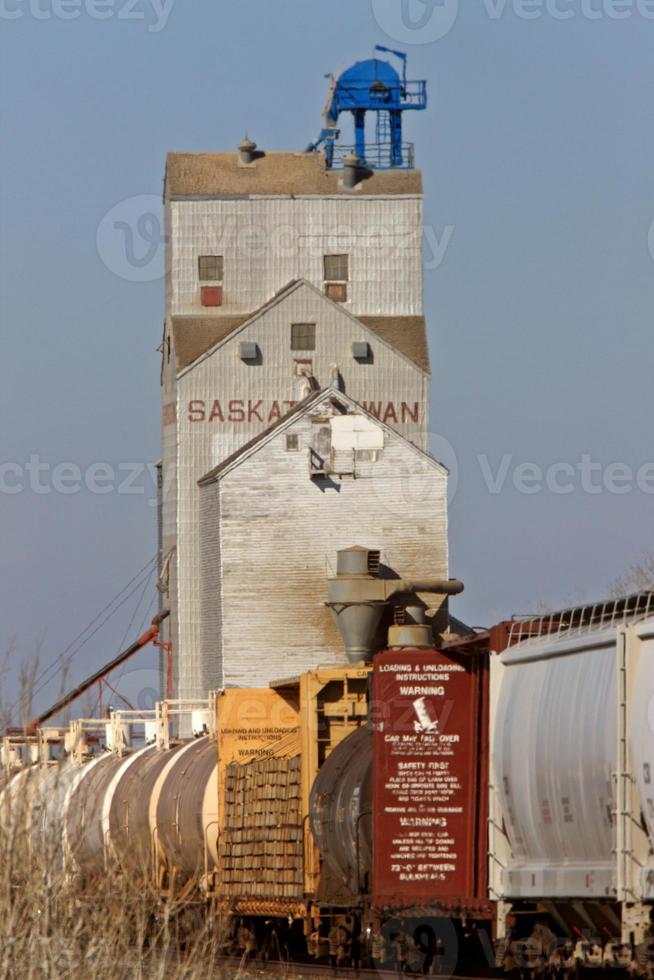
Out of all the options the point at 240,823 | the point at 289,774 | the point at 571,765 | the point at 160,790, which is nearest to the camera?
the point at 571,765

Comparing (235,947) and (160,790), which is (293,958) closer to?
(235,947)

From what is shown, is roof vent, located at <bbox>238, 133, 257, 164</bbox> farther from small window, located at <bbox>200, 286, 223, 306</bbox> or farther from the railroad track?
the railroad track

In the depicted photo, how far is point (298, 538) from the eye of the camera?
65.3 m

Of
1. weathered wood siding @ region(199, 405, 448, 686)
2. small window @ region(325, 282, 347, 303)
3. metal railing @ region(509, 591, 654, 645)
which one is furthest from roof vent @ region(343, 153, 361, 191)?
metal railing @ region(509, 591, 654, 645)

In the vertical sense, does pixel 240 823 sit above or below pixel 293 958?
→ above

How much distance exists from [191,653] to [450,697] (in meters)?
51.1

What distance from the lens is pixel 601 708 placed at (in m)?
15.9

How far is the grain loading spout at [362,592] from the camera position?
6222cm

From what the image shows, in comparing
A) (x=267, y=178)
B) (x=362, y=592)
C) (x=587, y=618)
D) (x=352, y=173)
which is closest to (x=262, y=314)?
(x=267, y=178)

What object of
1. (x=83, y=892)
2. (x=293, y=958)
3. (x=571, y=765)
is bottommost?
(x=293, y=958)

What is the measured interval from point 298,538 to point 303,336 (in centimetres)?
1282

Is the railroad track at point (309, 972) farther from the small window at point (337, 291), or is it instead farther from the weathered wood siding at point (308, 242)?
the small window at point (337, 291)

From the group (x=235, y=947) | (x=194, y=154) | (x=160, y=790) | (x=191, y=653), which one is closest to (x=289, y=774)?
(x=235, y=947)

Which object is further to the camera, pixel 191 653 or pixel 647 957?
pixel 191 653
